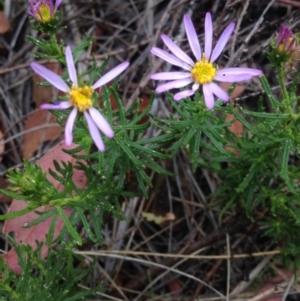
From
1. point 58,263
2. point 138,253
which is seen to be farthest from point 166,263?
point 58,263

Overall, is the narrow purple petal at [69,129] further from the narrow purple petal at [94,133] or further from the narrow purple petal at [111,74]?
the narrow purple petal at [111,74]

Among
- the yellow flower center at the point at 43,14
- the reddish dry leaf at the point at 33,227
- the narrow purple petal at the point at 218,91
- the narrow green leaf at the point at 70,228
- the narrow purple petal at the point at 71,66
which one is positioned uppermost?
the yellow flower center at the point at 43,14

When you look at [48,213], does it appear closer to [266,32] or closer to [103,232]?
[103,232]

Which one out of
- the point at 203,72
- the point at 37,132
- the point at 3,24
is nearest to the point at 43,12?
the point at 203,72

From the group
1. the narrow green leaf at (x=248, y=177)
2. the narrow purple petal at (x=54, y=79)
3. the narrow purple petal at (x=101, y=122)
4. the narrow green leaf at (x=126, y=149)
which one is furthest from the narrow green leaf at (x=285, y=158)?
the narrow purple petal at (x=54, y=79)

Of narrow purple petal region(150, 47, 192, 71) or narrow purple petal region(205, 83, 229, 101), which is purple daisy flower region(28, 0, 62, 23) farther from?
narrow purple petal region(205, 83, 229, 101)
